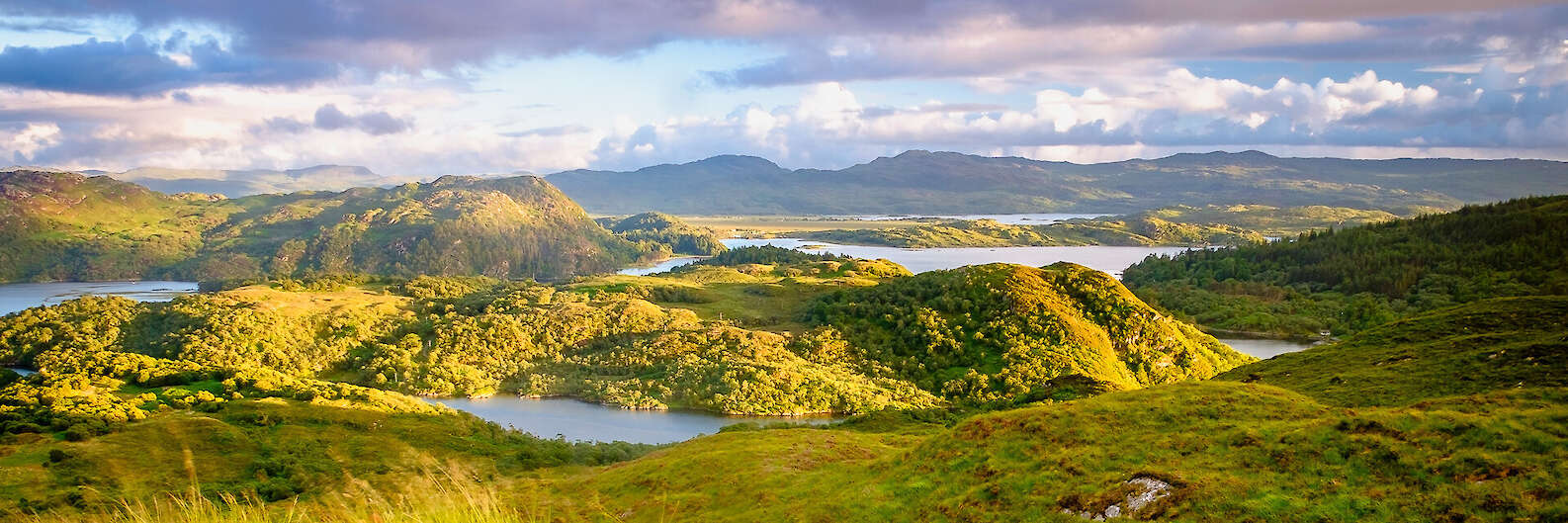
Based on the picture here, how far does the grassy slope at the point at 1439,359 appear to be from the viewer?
42.4 meters

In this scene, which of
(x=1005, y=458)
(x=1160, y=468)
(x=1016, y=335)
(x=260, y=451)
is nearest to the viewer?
(x=1160, y=468)

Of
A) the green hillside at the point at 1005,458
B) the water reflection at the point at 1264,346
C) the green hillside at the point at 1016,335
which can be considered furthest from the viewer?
the water reflection at the point at 1264,346

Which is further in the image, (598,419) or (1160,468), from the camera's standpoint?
(598,419)

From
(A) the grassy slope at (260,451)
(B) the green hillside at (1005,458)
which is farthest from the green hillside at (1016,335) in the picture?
(A) the grassy slope at (260,451)

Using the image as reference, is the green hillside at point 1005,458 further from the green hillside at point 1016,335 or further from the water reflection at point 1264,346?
the water reflection at point 1264,346

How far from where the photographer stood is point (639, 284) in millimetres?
199750

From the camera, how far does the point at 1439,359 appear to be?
48438mm

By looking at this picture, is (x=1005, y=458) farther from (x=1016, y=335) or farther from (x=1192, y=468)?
(x=1016, y=335)

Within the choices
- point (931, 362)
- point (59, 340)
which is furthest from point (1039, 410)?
point (59, 340)

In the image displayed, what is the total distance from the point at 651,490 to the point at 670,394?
79.5 m

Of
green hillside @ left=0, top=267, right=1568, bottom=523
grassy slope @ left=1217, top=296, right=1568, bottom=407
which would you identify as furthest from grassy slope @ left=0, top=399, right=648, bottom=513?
grassy slope @ left=1217, top=296, right=1568, bottom=407

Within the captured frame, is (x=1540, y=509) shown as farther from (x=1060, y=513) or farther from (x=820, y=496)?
(x=820, y=496)

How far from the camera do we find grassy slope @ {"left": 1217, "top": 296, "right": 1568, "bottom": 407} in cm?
4241

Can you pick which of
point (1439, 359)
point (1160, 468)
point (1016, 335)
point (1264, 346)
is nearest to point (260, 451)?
point (1160, 468)
